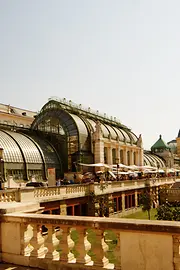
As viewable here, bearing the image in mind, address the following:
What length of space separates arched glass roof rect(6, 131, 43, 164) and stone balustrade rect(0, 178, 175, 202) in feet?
31.6

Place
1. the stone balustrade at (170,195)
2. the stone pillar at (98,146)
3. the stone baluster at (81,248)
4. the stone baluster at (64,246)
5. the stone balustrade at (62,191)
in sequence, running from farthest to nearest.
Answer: the stone balustrade at (170,195), the stone pillar at (98,146), the stone balustrade at (62,191), the stone baluster at (64,246), the stone baluster at (81,248)

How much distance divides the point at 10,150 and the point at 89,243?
29.4 m

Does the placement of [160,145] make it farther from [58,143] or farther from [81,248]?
[81,248]

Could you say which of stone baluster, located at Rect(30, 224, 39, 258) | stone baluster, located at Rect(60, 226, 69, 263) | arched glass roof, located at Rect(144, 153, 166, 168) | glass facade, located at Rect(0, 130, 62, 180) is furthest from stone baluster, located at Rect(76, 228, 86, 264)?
arched glass roof, located at Rect(144, 153, 166, 168)

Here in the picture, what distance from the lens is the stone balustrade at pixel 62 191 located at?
1829 cm

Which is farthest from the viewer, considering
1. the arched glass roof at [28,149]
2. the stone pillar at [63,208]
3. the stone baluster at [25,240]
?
the arched glass roof at [28,149]

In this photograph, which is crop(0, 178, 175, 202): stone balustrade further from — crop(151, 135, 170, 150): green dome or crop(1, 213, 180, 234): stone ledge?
crop(151, 135, 170, 150): green dome

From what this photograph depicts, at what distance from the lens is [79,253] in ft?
18.9

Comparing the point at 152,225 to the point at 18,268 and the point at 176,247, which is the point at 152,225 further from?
the point at 18,268

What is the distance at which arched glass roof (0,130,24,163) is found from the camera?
33.1m

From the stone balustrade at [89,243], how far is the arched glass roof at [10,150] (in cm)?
2677

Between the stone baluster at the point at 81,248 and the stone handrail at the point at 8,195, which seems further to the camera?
the stone handrail at the point at 8,195

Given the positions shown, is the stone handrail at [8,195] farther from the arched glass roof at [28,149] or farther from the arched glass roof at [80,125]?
the arched glass roof at [80,125]

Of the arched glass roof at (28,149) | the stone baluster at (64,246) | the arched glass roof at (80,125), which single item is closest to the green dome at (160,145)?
the arched glass roof at (80,125)
